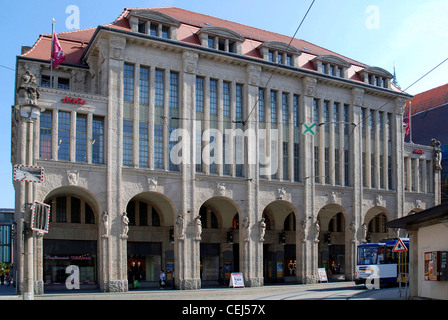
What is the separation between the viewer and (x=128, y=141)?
120ft

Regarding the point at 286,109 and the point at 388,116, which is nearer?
the point at 286,109

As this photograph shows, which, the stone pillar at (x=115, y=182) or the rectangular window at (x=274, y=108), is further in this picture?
the rectangular window at (x=274, y=108)

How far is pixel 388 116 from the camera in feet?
168

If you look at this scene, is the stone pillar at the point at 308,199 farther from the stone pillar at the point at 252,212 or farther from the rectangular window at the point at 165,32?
the rectangular window at the point at 165,32

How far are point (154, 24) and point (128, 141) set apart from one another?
8455 millimetres

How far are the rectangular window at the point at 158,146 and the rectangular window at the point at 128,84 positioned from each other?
260cm

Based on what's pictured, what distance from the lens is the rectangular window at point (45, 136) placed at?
33750 mm

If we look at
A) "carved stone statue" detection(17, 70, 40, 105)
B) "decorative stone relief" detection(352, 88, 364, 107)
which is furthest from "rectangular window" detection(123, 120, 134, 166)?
"decorative stone relief" detection(352, 88, 364, 107)

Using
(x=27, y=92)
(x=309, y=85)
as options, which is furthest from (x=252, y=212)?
(x=27, y=92)

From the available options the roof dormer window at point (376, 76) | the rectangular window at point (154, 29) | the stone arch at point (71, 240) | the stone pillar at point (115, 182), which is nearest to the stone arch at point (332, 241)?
the roof dormer window at point (376, 76)

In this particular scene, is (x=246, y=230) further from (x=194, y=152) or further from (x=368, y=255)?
(x=368, y=255)

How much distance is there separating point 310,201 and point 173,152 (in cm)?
1258
